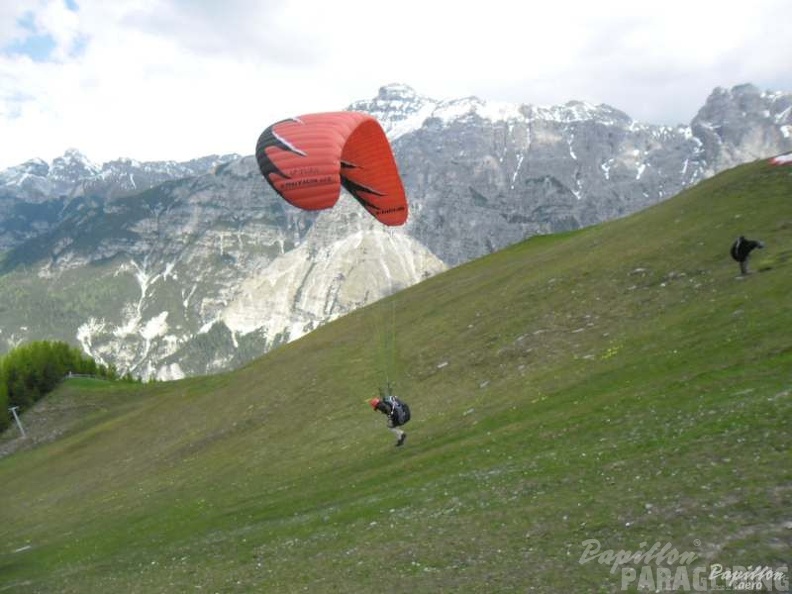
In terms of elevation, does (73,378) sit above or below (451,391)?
above

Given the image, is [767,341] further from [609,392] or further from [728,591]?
[728,591]

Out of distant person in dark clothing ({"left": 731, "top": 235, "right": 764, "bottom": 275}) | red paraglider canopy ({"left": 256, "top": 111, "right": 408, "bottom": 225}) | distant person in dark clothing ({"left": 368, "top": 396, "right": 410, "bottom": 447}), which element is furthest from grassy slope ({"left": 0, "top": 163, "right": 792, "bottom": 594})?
red paraglider canopy ({"left": 256, "top": 111, "right": 408, "bottom": 225})

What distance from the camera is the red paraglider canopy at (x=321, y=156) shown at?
30.0 m

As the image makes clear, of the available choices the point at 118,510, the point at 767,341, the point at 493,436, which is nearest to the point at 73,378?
the point at 118,510

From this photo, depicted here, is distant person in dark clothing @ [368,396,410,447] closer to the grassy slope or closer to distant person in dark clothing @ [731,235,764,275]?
the grassy slope

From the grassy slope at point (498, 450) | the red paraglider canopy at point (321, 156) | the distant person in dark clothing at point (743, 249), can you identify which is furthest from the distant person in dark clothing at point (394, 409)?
the distant person in dark clothing at point (743, 249)

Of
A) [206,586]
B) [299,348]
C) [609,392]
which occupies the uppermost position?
[299,348]

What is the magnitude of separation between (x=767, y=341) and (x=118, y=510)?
36.2m

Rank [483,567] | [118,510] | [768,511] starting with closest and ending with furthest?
[768,511], [483,567], [118,510]

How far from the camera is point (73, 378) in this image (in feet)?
370

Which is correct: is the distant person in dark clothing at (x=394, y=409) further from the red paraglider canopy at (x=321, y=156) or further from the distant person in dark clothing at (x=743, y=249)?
the distant person in dark clothing at (x=743, y=249)

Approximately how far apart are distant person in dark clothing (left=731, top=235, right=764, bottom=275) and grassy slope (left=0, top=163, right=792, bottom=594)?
83 centimetres

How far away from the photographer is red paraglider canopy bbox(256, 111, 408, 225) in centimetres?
2995

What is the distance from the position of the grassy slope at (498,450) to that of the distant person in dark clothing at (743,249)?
32.6 inches
